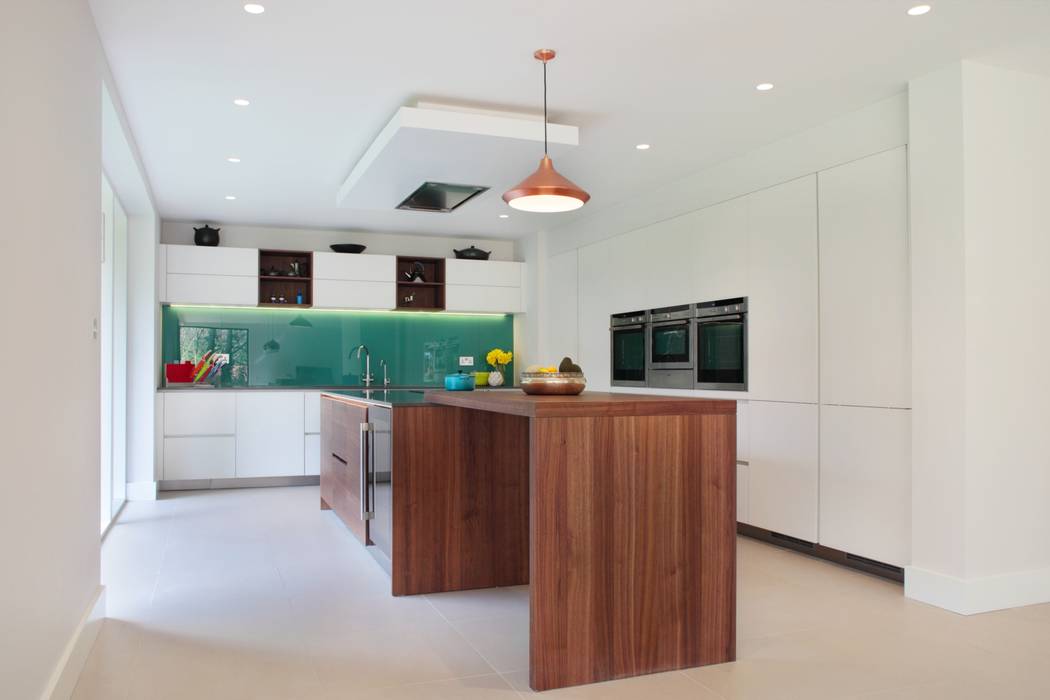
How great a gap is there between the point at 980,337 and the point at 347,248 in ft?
18.3

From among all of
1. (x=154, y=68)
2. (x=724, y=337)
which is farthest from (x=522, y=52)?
(x=724, y=337)

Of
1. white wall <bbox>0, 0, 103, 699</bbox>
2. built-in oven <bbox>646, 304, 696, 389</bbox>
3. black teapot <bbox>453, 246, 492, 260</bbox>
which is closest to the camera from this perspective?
white wall <bbox>0, 0, 103, 699</bbox>

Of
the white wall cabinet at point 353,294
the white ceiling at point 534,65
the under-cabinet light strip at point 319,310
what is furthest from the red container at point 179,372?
the white ceiling at point 534,65

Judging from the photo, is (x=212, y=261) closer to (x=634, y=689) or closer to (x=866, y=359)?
(x=866, y=359)

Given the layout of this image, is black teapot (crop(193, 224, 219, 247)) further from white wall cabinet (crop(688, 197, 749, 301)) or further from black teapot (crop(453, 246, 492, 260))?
white wall cabinet (crop(688, 197, 749, 301))

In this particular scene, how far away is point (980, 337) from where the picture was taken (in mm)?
3535

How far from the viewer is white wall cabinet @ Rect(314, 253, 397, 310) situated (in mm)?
7453

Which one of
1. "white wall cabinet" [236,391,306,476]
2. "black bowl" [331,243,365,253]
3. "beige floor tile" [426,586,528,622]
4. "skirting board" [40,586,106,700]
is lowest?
"beige floor tile" [426,586,528,622]

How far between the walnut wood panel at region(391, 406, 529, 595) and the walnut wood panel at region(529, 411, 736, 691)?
1.16 metres

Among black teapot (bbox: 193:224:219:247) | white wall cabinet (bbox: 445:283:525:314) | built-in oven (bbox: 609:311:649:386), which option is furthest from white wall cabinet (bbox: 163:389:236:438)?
built-in oven (bbox: 609:311:649:386)

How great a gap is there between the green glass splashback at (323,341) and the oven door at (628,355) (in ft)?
7.42

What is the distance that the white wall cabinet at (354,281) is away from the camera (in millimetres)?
7453

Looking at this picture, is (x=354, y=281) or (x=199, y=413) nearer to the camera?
(x=199, y=413)

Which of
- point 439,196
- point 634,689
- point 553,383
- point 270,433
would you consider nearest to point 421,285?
point 270,433
